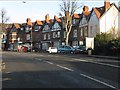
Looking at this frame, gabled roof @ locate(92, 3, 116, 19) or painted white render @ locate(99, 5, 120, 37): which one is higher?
gabled roof @ locate(92, 3, 116, 19)

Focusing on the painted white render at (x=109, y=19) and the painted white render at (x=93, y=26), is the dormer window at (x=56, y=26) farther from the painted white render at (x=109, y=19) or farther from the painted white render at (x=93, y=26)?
the painted white render at (x=109, y=19)

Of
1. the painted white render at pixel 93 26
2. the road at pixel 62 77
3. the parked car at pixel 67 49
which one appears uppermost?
the painted white render at pixel 93 26

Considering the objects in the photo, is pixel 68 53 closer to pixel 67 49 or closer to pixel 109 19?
pixel 67 49

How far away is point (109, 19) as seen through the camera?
7756cm

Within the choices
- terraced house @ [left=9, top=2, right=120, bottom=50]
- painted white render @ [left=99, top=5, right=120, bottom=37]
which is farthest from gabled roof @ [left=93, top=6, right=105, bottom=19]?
painted white render @ [left=99, top=5, right=120, bottom=37]

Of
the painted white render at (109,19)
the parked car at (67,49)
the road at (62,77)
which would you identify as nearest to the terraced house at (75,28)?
the painted white render at (109,19)

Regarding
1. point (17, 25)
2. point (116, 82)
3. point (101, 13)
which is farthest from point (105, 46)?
point (17, 25)

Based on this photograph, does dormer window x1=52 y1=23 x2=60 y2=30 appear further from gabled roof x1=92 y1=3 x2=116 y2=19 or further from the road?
the road

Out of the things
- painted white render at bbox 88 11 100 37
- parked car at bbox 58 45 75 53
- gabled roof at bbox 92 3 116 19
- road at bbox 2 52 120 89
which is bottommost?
road at bbox 2 52 120 89

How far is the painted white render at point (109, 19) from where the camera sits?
3031 inches

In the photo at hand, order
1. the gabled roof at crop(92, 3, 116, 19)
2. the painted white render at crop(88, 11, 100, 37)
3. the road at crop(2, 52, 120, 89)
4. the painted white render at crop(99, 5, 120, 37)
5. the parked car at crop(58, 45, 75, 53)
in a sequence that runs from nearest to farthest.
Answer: the road at crop(2, 52, 120, 89) < the parked car at crop(58, 45, 75, 53) < the painted white render at crop(99, 5, 120, 37) < the gabled roof at crop(92, 3, 116, 19) < the painted white render at crop(88, 11, 100, 37)

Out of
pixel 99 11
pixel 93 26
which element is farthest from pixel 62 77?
pixel 99 11

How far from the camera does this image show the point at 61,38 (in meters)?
101

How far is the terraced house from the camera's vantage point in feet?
253
